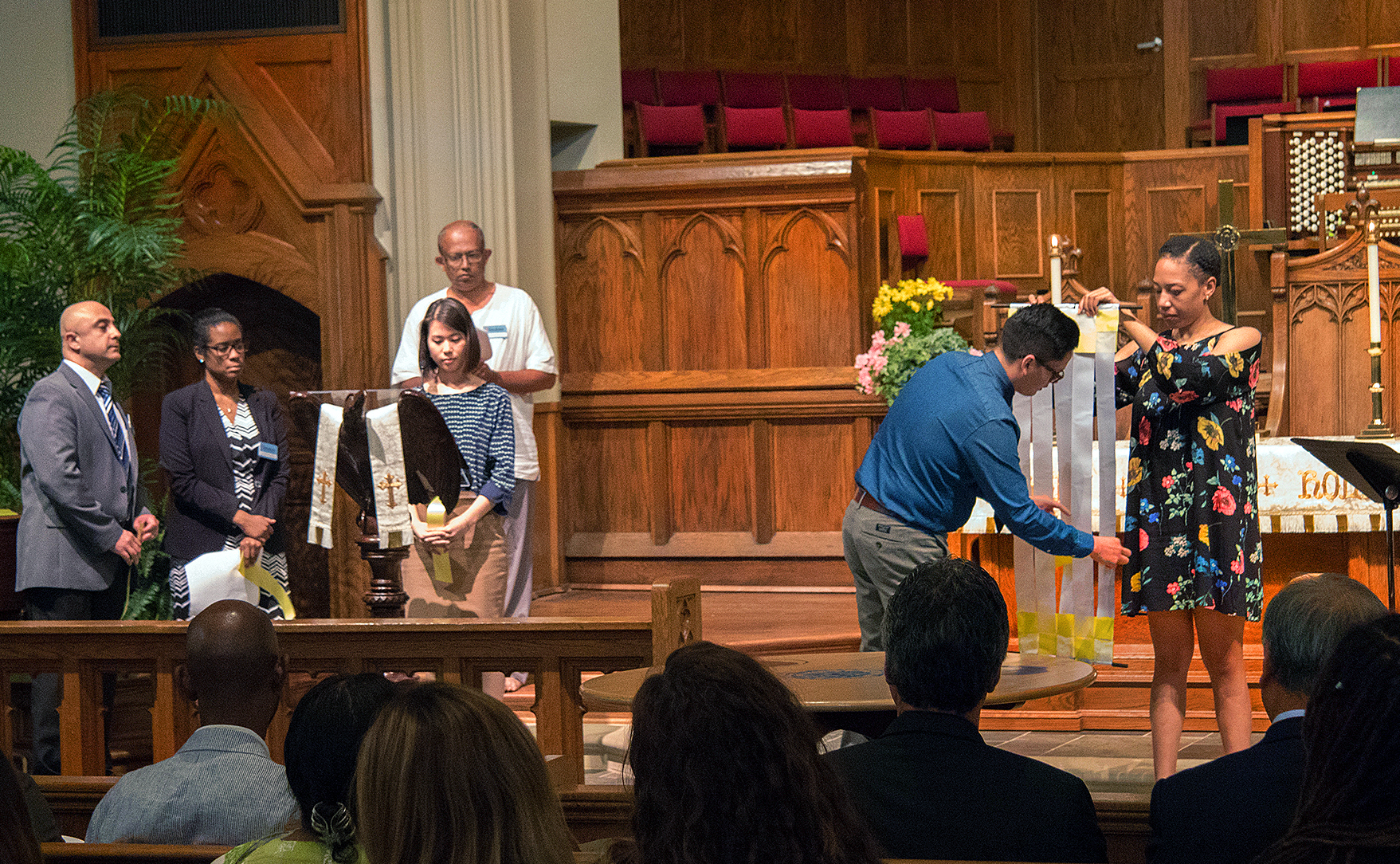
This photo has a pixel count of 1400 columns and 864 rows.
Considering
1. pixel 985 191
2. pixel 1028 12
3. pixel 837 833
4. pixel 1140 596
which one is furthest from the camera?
pixel 1028 12

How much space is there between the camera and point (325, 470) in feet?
15.3

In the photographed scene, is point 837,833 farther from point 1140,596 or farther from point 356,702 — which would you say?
point 1140,596

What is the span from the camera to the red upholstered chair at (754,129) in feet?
34.2

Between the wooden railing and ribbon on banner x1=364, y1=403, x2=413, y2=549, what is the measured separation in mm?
631

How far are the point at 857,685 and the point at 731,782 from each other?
1.57 meters

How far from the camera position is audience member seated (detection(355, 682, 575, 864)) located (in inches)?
63.9

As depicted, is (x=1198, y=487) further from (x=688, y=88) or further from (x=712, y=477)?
(x=688, y=88)

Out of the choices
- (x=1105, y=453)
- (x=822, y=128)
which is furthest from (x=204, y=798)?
(x=822, y=128)

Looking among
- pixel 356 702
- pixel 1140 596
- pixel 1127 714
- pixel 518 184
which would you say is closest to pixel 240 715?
pixel 356 702

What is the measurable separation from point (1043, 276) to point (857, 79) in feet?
9.01

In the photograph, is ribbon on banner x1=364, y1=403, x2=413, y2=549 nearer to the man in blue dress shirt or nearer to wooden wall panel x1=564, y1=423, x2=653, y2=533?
the man in blue dress shirt

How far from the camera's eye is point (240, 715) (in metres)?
2.65

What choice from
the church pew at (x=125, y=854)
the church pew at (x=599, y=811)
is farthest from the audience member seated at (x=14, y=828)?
the church pew at (x=599, y=811)

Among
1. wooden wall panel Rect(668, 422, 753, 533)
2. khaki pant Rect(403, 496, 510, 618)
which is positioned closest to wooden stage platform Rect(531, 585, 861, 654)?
wooden wall panel Rect(668, 422, 753, 533)
